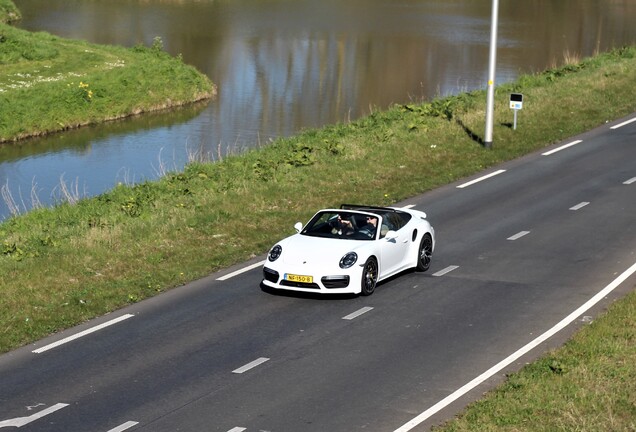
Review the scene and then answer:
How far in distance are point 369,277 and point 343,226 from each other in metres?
1.43

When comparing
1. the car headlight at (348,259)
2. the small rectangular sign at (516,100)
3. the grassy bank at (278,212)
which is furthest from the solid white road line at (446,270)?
the small rectangular sign at (516,100)

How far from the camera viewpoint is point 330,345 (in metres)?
18.0

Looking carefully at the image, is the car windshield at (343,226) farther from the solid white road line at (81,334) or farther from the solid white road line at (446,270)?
the solid white road line at (81,334)

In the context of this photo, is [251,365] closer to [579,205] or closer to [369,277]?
[369,277]

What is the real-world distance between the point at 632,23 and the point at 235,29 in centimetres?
2794

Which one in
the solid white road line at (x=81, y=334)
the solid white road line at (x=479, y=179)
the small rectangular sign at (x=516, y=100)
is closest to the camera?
the solid white road line at (x=81, y=334)

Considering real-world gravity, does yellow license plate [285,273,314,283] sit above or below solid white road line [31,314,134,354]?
above

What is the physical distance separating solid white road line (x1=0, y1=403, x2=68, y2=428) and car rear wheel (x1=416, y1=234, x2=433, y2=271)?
8.82 m

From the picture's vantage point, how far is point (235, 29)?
76250mm

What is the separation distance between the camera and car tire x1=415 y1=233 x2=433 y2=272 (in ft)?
73.1

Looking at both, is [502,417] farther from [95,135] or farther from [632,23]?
[632,23]

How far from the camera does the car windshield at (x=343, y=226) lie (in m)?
21.4

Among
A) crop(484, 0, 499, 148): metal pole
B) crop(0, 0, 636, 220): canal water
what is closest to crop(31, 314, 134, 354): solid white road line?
crop(0, 0, 636, 220): canal water

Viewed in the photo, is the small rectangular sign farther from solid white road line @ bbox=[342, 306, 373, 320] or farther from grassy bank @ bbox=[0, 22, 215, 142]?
grassy bank @ bbox=[0, 22, 215, 142]
